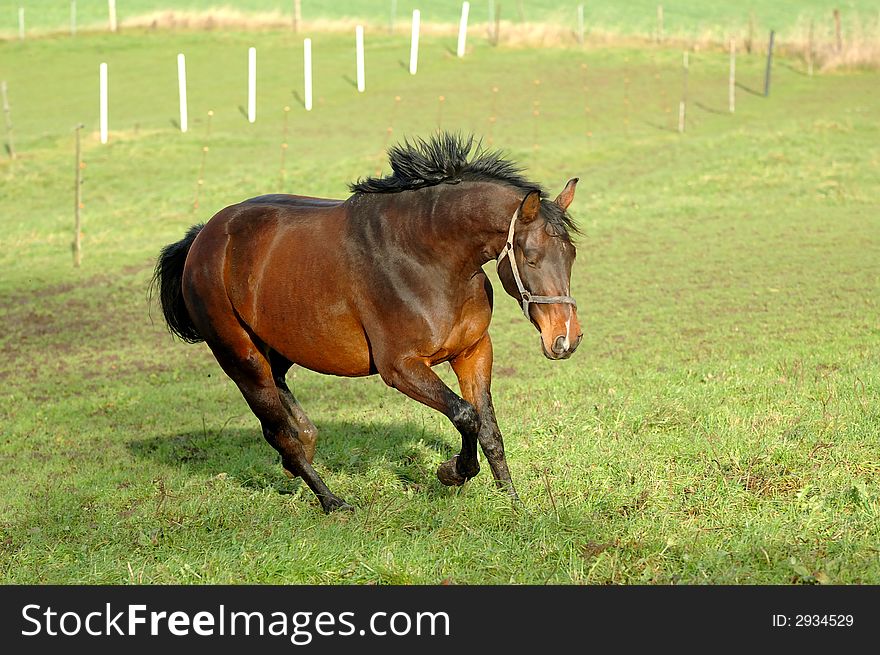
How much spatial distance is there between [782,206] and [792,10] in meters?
44.9

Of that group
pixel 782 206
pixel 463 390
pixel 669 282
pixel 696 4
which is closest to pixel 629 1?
pixel 696 4

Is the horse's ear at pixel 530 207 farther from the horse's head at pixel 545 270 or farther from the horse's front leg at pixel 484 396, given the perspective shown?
the horse's front leg at pixel 484 396

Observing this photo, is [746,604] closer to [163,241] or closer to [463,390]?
[463,390]

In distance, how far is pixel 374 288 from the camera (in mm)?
6246

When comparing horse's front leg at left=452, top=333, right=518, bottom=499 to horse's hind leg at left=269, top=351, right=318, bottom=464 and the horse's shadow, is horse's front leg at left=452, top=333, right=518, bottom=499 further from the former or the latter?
horse's hind leg at left=269, top=351, right=318, bottom=464

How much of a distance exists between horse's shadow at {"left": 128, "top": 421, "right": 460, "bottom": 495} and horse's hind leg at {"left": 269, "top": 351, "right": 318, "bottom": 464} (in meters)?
0.32

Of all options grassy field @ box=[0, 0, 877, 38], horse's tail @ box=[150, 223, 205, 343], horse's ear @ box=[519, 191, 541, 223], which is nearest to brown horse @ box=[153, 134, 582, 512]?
horse's ear @ box=[519, 191, 541, 223]

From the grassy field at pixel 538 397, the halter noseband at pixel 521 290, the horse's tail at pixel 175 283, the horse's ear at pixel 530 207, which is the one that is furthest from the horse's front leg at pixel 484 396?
the horse's tail at pixel 175 283

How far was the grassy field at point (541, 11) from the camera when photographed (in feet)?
178

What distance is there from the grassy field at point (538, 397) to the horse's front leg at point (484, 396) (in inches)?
5.8

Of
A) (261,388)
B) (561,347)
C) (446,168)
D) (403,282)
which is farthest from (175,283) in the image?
(561,347)

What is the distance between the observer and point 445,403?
5941 millimetres

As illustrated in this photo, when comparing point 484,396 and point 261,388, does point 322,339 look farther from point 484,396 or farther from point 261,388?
point 484,396

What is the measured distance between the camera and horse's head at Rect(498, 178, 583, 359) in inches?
221
